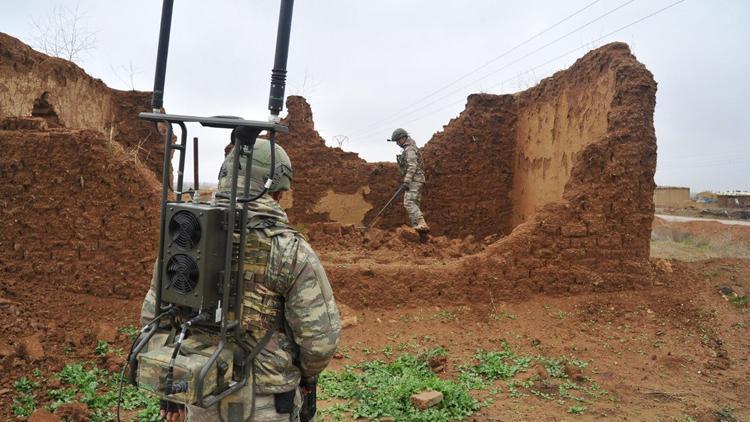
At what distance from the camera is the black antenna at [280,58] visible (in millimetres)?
2012

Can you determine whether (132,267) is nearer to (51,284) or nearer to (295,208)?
(51,284)

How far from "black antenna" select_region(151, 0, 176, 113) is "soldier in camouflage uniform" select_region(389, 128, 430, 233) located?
7.35 metres

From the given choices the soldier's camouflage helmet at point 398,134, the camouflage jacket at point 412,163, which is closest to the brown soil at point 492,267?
the camouflage jacket at point 412,163

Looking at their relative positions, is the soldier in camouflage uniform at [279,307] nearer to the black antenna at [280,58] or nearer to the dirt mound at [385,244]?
the black antenna at [280,58]

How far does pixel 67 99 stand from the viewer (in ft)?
26.2

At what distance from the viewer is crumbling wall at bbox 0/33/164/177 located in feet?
22.6

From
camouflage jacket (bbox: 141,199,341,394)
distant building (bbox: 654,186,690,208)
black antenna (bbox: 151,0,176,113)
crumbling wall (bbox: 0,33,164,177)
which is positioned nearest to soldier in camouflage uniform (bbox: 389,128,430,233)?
crumbling wall (bbox: 0,33,164,177)

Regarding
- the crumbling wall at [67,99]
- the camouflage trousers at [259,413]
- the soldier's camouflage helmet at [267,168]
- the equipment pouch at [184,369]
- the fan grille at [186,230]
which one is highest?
the crumbling wall at [67,99]

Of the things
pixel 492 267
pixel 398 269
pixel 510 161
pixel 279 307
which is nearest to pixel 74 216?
pixel 398 269

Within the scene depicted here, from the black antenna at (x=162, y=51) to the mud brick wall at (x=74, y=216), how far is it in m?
4.02

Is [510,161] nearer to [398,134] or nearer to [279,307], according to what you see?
[398,134]

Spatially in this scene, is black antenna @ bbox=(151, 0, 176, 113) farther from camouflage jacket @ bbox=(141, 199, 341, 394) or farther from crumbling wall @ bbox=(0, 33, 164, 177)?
crumbling wall @ bbox=(0, 33, 164, 177)

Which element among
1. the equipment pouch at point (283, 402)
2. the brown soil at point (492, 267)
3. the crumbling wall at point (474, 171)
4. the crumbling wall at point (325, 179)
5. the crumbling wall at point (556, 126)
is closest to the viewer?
the equipment pouch at point (283, 402)

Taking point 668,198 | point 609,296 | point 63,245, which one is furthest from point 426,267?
point 668,198
